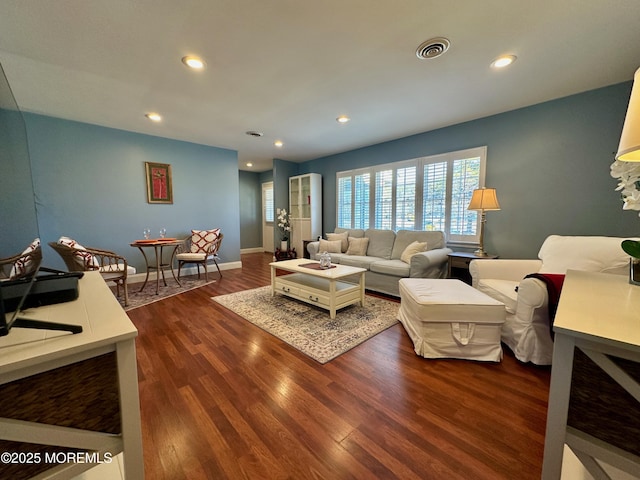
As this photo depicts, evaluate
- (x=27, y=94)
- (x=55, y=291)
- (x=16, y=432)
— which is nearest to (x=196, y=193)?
(x=27, y=94)

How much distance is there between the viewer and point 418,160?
403 cm

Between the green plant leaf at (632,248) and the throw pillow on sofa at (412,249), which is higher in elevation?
the green plant leaf at (632,248)

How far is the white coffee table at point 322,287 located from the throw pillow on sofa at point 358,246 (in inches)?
47.0

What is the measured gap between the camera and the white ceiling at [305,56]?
161 centimetres

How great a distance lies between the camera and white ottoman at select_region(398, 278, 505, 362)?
6.18 ft

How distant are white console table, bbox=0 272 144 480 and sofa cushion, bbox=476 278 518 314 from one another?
7.91 feet

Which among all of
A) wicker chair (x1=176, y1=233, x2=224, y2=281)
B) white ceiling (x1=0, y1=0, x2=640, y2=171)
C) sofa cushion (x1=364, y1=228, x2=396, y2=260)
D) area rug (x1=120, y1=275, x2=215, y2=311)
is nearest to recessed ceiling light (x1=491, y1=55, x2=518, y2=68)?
white ceiling (x1=0, y1=0, x2=640, y2=171)

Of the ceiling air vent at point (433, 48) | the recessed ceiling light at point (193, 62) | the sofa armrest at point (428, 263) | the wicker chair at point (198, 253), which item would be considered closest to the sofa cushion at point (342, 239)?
the sofa armrest at point (428, 263)

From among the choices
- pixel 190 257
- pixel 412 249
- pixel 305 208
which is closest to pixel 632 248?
pixel 412 249

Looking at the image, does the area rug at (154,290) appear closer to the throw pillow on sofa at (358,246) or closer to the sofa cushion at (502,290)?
the throw pillow on sofa at (358,246)

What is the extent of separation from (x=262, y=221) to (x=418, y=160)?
5047mm

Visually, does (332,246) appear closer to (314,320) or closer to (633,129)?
(314,320)

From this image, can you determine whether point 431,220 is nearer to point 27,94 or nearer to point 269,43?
point 269,43

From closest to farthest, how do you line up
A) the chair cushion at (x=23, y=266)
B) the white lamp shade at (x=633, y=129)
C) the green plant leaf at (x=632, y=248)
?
the white lamp shade at (x=633, y=129)
the chair cushion at (x=23, y=266)
the green plant leaf at (x=632, y=248)
